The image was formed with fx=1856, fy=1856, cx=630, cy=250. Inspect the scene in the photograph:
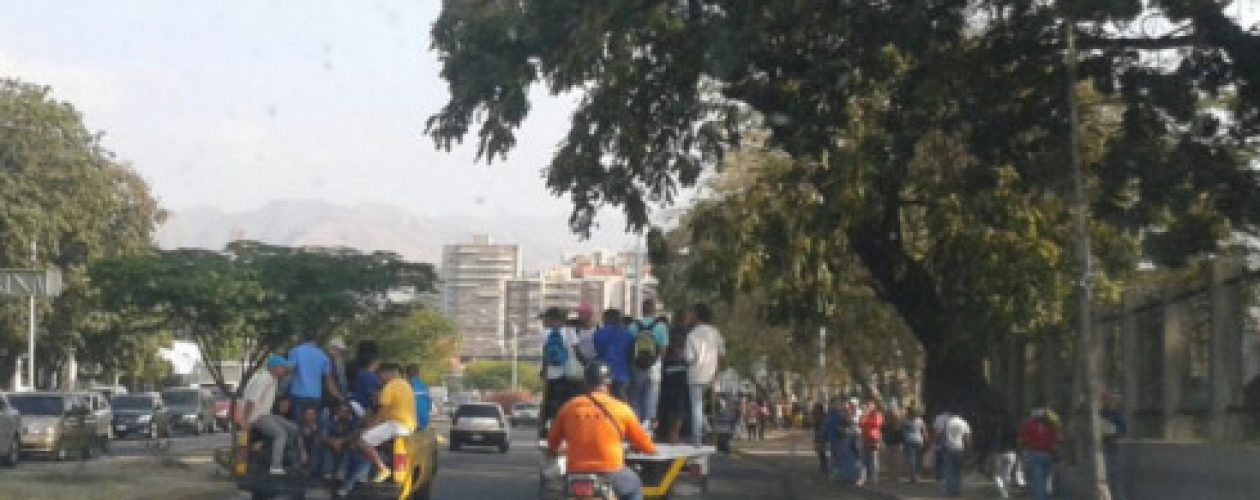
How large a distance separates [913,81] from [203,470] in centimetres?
1456

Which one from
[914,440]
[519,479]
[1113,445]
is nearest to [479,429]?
[914,440]

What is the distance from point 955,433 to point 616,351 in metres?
15.0

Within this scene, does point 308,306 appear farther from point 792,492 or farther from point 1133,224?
point 1133,224

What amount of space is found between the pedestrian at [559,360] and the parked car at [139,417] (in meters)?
39.0

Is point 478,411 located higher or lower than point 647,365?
lower

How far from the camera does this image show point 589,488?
11.9m

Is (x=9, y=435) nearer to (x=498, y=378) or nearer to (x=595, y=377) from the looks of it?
(x=595, y=377)

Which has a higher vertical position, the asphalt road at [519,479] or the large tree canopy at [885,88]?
the large tree canopy at [885,88]

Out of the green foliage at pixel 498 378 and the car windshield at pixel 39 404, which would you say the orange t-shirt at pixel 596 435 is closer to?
the car windshield at pixel 39 404

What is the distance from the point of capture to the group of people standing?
18172 mm

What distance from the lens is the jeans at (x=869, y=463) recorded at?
37.3 meters

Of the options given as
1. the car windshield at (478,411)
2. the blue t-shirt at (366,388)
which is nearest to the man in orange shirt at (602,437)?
the blue t-shirt at (366,388)

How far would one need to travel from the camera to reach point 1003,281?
34.9 metres

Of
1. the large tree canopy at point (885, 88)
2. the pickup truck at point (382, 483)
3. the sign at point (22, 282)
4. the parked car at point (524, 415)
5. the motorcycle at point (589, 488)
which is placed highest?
the large tree canopy at point (885, 88)
